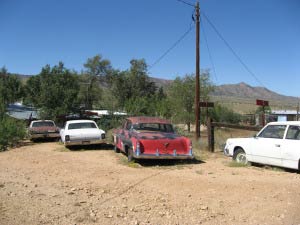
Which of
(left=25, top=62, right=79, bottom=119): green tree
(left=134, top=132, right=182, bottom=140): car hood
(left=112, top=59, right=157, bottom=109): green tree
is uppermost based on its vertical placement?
(left=112, top=59, right=157, bottom=109): green tree

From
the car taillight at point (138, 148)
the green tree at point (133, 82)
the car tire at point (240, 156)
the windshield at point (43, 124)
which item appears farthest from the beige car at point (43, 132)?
the green tree at point (133, 82)

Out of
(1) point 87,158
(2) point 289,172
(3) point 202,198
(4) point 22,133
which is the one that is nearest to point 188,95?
(4) point 22,133

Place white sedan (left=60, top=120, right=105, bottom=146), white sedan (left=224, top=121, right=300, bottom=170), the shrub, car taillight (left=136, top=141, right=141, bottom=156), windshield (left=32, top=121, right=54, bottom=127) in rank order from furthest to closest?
1. windshield (left=32, top=121, right=54, bottom=127)
2. the shrub
3. white sedan (left=60, top=120, right=105, bottom=146)
4. car taillight (left=136, top=141, right=141, bottom=156)
5. white sedan (left=224, top=121, right=300, bottom=170)

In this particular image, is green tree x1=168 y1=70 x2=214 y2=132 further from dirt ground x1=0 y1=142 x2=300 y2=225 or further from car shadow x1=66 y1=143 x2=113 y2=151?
dirt ground x1=0 y1=142 x2=300 y2=225

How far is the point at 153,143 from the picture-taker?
11531mm

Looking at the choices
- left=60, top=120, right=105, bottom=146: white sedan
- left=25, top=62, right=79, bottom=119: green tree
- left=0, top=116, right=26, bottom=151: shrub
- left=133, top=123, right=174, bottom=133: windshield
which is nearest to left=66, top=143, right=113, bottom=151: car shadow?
left=60, top=120, right=105, bottom=146: white sedan

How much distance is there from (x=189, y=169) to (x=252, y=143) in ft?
6.98

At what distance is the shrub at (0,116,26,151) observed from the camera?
1820 centimetres

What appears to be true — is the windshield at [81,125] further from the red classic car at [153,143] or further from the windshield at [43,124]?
the windshield at [43,124]

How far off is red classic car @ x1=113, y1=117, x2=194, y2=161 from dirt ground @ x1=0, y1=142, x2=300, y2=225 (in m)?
0.37

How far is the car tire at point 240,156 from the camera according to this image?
38.4 ft

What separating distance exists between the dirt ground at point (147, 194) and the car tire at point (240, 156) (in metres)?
0.62

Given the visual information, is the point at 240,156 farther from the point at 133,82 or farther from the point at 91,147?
the point at 133,82

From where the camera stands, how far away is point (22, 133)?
20625 millimetres
